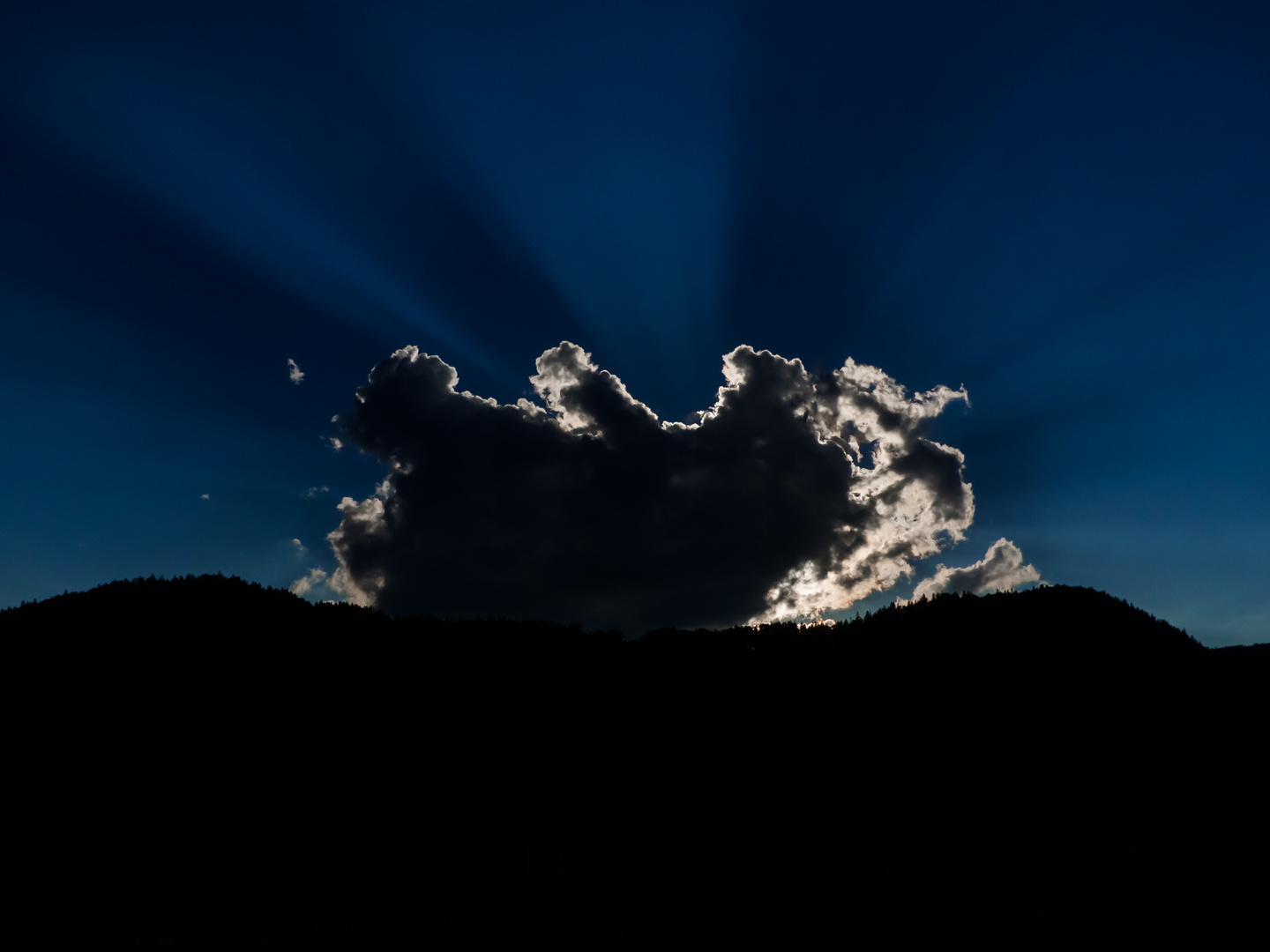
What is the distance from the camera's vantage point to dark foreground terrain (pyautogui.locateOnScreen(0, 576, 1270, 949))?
1849 inches

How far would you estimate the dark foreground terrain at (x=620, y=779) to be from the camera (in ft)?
154

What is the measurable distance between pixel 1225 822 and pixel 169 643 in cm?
9170

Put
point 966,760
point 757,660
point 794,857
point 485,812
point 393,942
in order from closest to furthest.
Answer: point 393,942, point 794,857, point 485,812, point 966,760, point 757,660

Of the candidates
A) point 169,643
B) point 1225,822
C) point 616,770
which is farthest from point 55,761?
point 1225,822

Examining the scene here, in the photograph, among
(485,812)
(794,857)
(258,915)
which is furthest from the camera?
(485,812)

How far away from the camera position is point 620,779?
72.5 meters

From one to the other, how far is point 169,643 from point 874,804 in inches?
2623

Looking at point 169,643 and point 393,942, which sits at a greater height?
point 169,643

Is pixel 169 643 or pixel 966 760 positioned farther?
pixel 169 643

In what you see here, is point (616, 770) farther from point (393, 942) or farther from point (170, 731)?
point (170, 731)

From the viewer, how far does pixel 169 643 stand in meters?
76.2

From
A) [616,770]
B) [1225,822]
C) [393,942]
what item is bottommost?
[393,942]

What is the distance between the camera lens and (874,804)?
6775 cm

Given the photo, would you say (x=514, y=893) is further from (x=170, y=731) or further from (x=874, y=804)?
(x=170, y=731)
